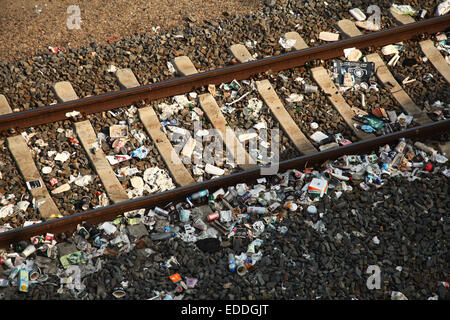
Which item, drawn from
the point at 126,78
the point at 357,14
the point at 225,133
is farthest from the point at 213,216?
the point at 357,14

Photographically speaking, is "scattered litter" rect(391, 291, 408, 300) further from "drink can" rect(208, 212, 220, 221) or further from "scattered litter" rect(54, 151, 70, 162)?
"scattered litter" rect(54, 151, 70, 162)

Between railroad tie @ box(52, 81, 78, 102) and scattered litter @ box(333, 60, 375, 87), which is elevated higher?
scattered litter @ box(333, 60, 375, 87)

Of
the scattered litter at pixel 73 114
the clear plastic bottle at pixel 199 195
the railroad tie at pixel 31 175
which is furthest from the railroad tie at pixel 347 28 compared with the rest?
the railroad tie at pixel 31 175

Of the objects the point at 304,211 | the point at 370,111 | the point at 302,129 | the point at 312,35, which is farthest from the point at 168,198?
the point at 312,35

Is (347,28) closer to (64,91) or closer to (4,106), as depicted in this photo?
(64,91)

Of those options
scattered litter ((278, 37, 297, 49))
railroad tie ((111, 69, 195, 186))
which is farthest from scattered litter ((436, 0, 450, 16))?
railroad tie ((111, 69, 195, 186))

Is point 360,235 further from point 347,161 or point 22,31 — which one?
point 22,31

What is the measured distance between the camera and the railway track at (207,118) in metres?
6.65

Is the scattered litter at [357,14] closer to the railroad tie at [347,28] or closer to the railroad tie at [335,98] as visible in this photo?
the railroad tie at [347,28]

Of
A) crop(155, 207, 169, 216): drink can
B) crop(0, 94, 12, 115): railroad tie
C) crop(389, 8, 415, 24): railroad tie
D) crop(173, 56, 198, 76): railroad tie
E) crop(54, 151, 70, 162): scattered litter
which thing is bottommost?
crop(155, 207, 169, 216): drink can

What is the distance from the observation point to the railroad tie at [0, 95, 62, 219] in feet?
21.7

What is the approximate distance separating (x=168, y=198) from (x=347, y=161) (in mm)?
2292

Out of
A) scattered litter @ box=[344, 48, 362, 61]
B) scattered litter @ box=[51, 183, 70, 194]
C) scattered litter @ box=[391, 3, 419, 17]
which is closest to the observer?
scattered litter @ box=[51, 183, 70, 194]

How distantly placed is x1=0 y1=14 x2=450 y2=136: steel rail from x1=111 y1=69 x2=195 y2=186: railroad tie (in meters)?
0.28
